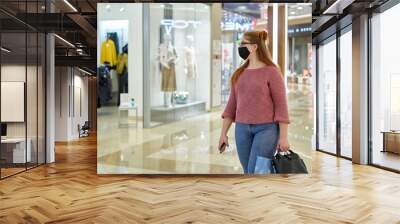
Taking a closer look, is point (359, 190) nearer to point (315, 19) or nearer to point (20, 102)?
point (315, 19)

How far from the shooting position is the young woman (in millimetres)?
4664

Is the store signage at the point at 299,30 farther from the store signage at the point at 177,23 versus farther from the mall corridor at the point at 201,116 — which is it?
the store signage at the point at 177,23

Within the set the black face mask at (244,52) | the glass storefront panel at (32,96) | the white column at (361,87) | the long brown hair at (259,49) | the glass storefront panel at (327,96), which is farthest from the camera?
the glass storefront panel at (327,96)

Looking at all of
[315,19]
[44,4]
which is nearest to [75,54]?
[44,4]

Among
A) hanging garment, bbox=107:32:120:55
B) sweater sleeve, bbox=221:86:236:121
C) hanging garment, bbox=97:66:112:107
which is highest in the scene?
hanging garment, bbox=107:32:120:55

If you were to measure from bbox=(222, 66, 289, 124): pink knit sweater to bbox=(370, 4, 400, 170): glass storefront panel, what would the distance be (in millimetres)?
3163

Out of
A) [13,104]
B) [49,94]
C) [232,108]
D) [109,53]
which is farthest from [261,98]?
[49,94]

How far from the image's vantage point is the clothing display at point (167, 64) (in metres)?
5.98

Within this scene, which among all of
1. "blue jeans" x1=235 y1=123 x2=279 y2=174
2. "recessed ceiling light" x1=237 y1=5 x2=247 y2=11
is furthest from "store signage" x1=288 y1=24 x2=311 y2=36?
"blue jeans" x1=235 y1=123 x2=279 y2=174

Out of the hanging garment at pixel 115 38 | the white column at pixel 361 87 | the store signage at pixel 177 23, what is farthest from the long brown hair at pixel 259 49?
the white column at pixel 361 87

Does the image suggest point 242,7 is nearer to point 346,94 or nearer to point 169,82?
point 169,82

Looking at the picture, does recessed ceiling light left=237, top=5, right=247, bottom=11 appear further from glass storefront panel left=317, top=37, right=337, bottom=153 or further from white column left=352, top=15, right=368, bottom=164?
glass storefront panel left=317, top=37, right=337, bottom=153

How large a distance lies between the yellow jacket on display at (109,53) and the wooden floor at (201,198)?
178 centimetres

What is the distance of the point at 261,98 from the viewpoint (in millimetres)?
4742
